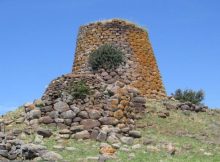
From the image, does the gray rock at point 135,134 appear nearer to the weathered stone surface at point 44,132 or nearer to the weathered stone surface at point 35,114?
the weathered stone surface at point 44,132

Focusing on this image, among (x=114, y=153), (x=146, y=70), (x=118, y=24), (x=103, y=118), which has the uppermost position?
(x=118, y=24)

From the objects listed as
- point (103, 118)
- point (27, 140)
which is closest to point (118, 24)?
point (103, 118)

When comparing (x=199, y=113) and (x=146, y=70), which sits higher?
(x=146, y=70)

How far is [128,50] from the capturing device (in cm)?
3041

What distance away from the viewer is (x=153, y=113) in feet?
82.2

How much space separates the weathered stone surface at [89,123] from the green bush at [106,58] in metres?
8.66

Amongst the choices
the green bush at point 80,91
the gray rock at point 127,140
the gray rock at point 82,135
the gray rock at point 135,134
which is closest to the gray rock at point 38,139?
the gray rock at point 82,135

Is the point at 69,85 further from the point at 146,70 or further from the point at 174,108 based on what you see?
the point at 146,70

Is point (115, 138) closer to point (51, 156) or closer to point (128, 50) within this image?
point (51, 156)

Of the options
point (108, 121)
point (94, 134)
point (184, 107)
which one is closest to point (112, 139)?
point (94, 134)

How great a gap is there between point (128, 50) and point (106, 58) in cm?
154

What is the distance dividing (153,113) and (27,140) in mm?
7445

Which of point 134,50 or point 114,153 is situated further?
point 134,50

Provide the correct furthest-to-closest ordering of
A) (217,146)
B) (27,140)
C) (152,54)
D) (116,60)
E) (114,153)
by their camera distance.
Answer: (152,54)
(116,60)
(217,146)
(27,140)
(114,153)
